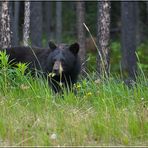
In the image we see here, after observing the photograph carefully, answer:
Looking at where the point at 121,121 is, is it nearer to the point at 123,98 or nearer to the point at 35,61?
the point at 123,98

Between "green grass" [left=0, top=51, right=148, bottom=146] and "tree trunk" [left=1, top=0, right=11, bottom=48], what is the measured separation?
419cm

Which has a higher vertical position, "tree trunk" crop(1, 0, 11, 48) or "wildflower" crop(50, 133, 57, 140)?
"tree trunk" crop(1, 0, 11, 48)

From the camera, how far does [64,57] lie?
923 cm

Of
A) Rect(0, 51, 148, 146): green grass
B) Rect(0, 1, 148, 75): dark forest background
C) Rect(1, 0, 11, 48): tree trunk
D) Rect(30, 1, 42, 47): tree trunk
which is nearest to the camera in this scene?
Rect(0, 51, 148, 146): green grass

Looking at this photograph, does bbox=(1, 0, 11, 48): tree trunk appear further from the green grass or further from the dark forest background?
the dark forest background

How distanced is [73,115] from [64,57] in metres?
2.68

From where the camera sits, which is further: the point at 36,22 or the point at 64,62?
the point at 36,22

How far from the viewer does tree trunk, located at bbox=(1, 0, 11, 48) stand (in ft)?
40.4

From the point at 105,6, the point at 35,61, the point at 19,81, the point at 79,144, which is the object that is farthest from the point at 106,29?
the point at 79,144

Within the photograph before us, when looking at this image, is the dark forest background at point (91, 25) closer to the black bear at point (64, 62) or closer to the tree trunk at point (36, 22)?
the tree trunk at point (36, 22)

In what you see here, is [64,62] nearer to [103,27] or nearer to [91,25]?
[103,27]

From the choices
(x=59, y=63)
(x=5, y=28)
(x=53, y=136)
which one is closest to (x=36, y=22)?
(x=5, y=28)

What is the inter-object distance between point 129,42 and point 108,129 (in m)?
17.2

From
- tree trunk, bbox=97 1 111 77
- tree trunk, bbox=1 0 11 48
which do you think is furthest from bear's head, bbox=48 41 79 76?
tree trunk, bbox=97 1 111 77
